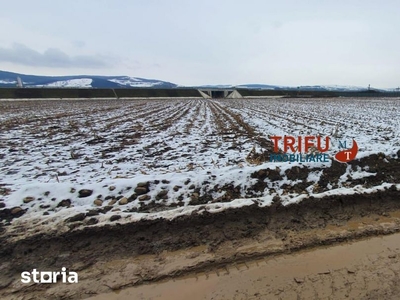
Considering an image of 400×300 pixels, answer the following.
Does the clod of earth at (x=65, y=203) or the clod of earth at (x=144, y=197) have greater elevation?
the clod of earth at (x=144, y=197)

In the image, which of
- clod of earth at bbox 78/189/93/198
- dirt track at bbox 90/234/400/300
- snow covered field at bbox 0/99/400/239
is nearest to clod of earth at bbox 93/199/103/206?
snow covered field at bbox 0/99/400/239

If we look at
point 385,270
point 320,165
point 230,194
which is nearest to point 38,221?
point 230,194

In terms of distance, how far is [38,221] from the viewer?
3.45 m

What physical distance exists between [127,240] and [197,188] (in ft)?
5.23

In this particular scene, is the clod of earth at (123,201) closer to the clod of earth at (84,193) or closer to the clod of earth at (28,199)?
the clod of earth at (84,193)

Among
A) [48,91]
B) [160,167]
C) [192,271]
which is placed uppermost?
[48,91]

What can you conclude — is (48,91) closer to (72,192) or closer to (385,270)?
(72,192)

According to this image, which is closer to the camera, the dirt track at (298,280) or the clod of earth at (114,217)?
the dirt track at (298,280)
